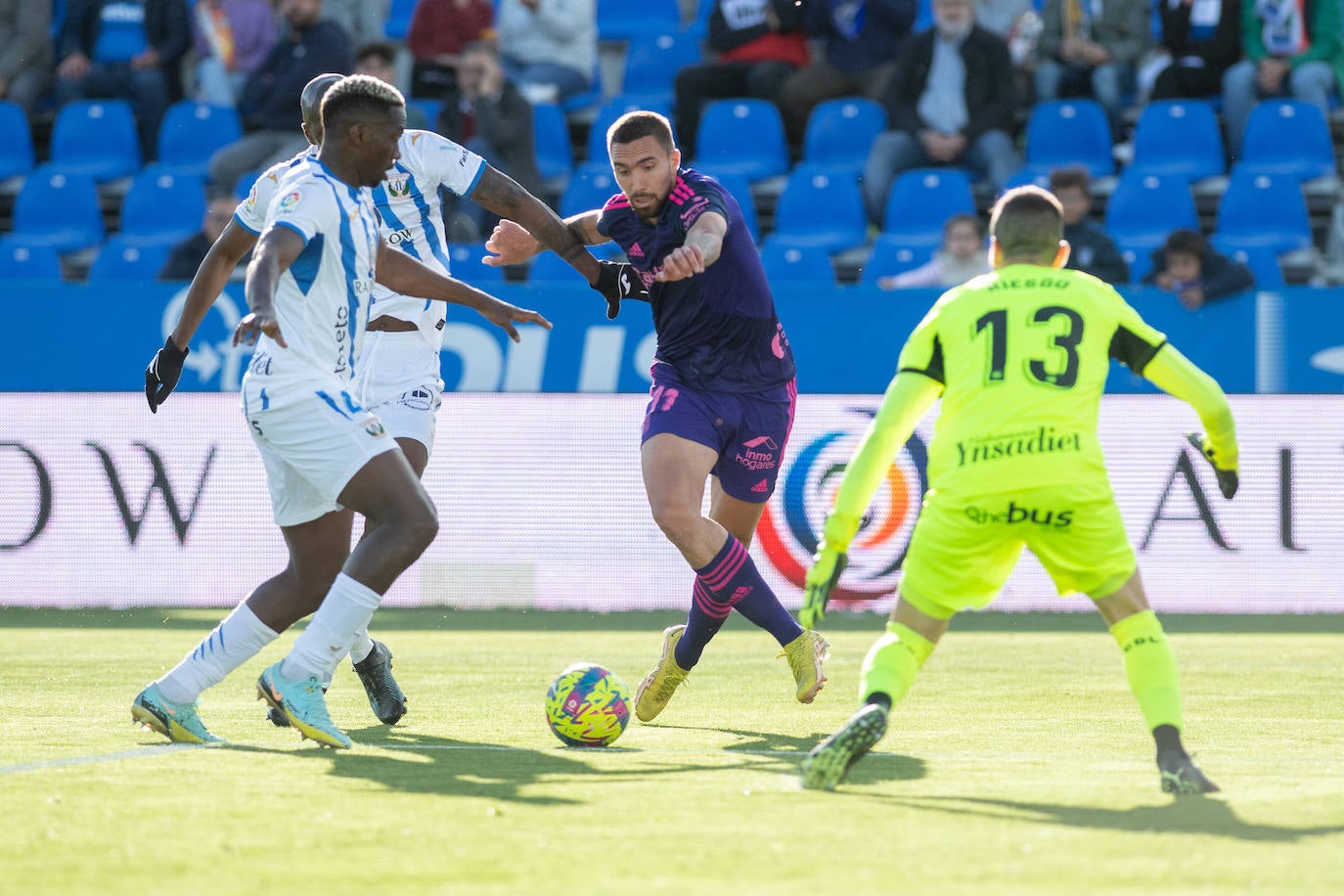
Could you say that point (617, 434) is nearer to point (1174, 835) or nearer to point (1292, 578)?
point (1292, 578)

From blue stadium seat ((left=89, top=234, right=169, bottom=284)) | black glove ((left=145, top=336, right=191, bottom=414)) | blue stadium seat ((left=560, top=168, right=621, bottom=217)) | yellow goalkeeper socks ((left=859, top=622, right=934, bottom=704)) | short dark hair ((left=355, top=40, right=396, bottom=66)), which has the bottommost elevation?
blue stadium seat ((left=89, top=234, right=169, bottom=284))

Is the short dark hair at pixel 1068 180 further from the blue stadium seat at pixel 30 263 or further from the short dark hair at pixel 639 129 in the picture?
the blue stadium seat at pixel 30 263

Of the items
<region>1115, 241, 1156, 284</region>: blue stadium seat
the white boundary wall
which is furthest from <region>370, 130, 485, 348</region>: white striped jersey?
<region>1115, 241, 1156, 284</region>: blue stadium seat

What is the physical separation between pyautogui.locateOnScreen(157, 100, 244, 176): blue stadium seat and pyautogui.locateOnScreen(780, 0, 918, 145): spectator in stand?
501 cm

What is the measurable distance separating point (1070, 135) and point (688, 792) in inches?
435

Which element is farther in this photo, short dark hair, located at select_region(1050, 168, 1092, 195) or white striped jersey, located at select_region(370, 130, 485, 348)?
short dark hair, located at select_region(1050, 168, 1092, 195)

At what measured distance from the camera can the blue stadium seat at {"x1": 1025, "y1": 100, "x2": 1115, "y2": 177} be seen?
1496 cm

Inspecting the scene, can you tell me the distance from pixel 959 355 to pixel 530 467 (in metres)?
Result: 7.23

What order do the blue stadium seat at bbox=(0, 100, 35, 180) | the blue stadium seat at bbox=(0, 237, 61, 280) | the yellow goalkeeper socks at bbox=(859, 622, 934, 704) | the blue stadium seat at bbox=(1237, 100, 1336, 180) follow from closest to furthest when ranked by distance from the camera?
1. the yellow goalkeeper socks at bbox=(859, 622, 934, 704)
2. the blue stadium seat at bbox=(1237, 100, 1336, 180)
3. the blue stadium seat at bbox=(0, 237, 61, 280)
4. the blue stadium seat at bbox=(0, 100, 35, 180)

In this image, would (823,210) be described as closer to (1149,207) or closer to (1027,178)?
(1027,178)

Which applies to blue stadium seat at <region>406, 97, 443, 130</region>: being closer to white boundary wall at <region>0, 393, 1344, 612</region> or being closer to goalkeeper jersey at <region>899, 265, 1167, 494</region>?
white boundary wall at <region>0, 393, 1344, 612</region>

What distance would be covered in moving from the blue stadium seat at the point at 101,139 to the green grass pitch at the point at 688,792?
28.7 ft

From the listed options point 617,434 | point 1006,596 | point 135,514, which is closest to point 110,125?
point 135,514

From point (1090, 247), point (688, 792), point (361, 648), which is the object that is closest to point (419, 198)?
point (361, 648)
